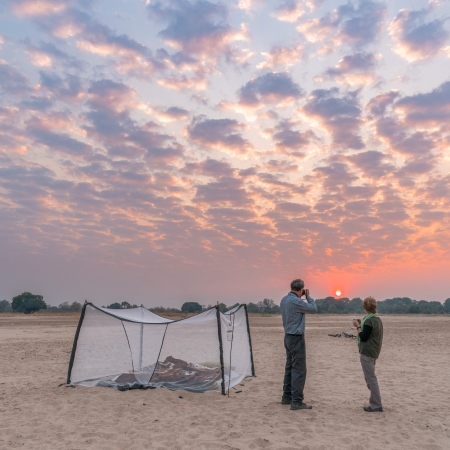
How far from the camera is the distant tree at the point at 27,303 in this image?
8669 centimetres

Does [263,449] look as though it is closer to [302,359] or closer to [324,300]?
[302,359]

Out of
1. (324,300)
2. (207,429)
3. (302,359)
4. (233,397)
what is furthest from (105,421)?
(324,300)

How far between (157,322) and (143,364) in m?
1.23

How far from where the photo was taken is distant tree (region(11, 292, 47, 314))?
8669cm

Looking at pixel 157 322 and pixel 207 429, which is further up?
pixel 157 322

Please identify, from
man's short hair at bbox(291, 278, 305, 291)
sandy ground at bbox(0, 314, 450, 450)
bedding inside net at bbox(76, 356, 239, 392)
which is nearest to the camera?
sandy ground at bbox(0, 314, 450, 450)

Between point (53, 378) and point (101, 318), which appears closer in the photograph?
point (101, 318)

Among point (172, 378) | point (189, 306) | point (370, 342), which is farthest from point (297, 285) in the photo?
point (189, 306)

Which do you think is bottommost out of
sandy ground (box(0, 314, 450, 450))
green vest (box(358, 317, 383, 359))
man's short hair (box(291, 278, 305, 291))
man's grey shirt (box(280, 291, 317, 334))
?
sandy ground (box(0, 314, 450, 450))

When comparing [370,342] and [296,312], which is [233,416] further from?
[370,342]

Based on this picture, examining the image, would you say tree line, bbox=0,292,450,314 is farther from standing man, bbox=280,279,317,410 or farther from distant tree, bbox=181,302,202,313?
standing man, bbox=280,279,317,410

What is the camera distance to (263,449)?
660 centimetres

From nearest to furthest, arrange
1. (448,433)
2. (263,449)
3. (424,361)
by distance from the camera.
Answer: (263,449), (448,433), (424,361)

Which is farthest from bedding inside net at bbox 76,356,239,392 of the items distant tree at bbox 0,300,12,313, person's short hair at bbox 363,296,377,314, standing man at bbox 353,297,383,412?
distant tree at bbox 0,300,12,313
